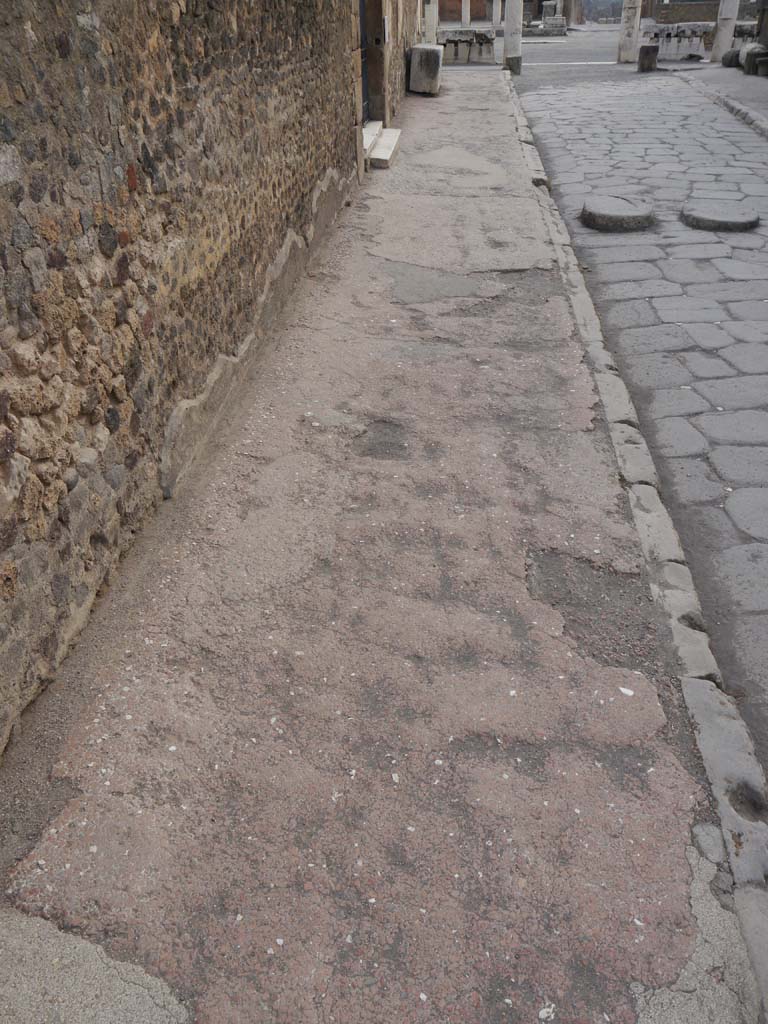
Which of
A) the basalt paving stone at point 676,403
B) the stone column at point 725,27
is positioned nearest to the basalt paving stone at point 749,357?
the basalt paving stone at point 676,403

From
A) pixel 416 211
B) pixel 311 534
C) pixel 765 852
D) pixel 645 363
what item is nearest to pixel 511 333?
pixel 645 363

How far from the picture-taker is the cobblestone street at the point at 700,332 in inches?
115

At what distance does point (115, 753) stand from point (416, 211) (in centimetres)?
579

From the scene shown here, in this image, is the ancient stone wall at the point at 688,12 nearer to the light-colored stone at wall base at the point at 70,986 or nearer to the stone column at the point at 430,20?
the stone column at the point at 430,20

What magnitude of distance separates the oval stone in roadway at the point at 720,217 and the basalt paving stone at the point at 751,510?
3.97 meters

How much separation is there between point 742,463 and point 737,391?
28.8 inches

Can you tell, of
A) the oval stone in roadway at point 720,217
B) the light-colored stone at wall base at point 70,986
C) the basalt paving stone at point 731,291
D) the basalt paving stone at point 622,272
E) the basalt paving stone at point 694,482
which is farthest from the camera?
the oval stone in roadway at point 720,217

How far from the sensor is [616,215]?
6.66 meters

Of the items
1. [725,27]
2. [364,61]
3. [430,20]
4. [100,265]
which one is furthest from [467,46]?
[100,265]

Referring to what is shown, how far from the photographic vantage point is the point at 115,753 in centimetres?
205

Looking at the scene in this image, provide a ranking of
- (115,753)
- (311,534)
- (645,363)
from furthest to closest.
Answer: (645,363), (311,534), (115,753)

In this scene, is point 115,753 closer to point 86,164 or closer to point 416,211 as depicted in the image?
point 86,164

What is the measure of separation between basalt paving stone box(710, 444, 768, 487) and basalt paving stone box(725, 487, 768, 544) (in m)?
0.07

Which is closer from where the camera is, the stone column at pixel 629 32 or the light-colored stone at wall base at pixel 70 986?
the light-colored stone at wall base at pixel 70 986
